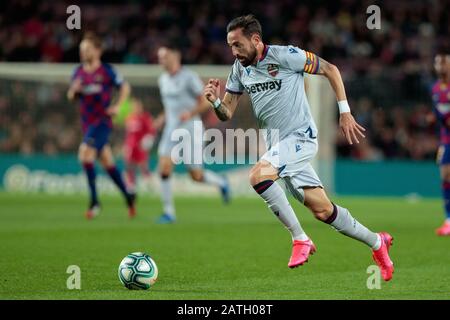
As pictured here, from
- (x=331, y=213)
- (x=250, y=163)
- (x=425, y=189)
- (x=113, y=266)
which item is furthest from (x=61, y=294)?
(x=425, y=189)

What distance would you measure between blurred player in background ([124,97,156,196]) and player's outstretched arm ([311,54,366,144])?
1286 centimetres

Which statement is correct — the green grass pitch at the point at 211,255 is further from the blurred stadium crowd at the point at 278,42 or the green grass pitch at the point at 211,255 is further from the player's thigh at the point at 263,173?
the blurred stadium crowd at the point at 278,42

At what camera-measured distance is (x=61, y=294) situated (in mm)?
6477

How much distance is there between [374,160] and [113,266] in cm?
1433

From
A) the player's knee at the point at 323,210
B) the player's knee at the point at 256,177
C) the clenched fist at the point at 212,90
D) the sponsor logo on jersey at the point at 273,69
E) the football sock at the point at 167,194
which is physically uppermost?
the sponsor logo on jersey at the point at 273,69

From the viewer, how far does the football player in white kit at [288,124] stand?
737 centimetres

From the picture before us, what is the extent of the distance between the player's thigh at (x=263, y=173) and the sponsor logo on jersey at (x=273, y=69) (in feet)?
2.40

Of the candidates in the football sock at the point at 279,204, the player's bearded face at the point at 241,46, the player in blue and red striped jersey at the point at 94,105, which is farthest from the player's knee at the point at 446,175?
the player's bearded face at the point at 241,46

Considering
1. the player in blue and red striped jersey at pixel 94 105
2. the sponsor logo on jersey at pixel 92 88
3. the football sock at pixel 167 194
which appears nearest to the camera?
the football sock at pixel 167 194

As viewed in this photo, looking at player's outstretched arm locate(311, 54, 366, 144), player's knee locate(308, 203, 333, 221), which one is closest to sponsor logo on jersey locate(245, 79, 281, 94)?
player's outstretched arm locate(311, 54, 366, 144)

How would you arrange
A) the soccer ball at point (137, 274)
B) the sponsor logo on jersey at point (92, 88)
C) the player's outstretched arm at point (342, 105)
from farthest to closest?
1. the sponsor logo on jersey at point (92, 88)
2. the player's outstretched arm at point (342, 105)
3. the soccer ball at point (137, 274)

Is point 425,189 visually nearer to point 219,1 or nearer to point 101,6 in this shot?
point 219,1

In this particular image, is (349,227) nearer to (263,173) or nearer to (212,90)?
(263,173)

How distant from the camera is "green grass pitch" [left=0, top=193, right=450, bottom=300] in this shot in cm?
676
